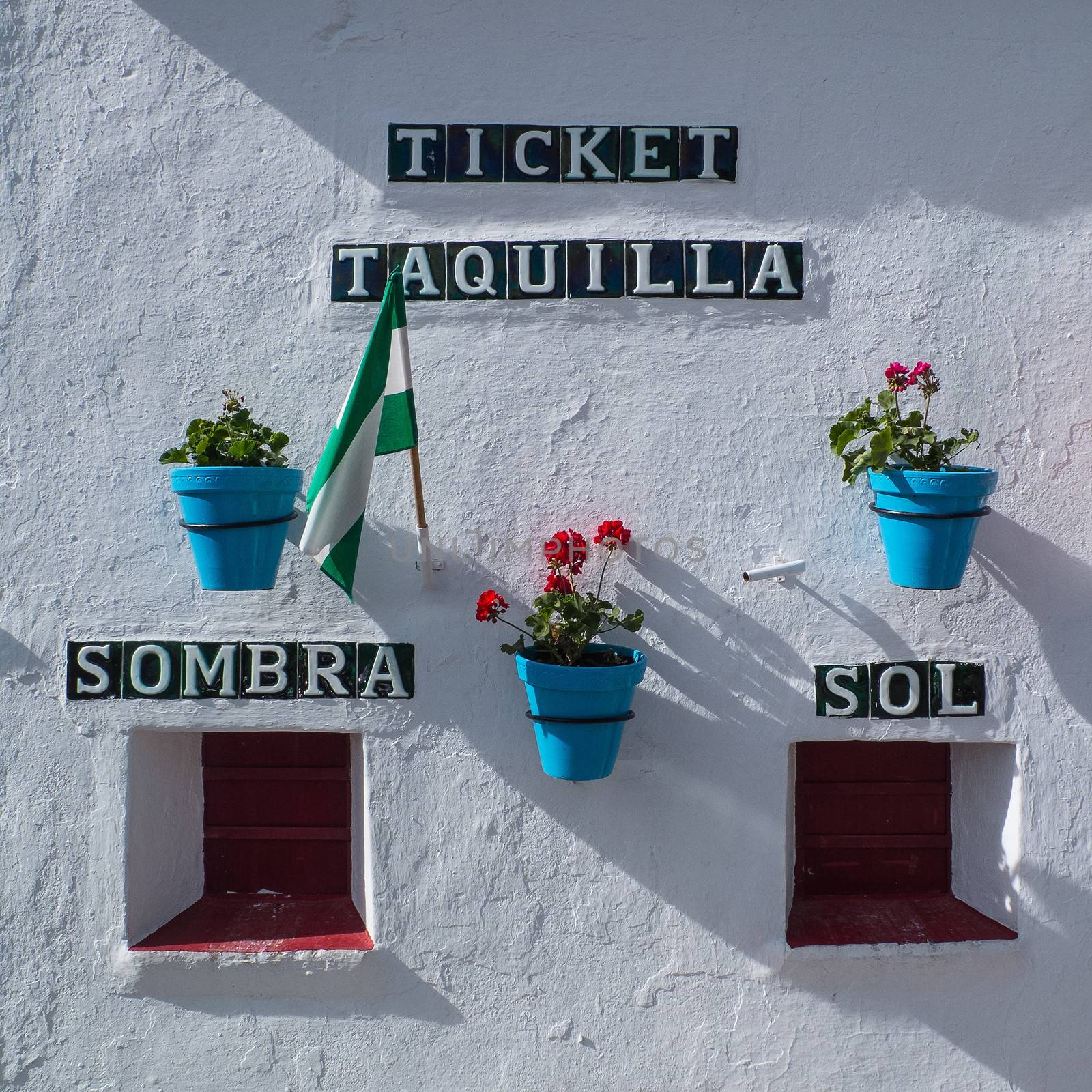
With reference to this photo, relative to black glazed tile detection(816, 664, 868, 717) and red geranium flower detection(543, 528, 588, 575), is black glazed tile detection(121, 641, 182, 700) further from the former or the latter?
black glazed tile detection(816, 664, 868, 717)

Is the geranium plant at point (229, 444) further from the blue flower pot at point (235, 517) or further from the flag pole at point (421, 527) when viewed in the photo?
the flag pole at point (421, 527)

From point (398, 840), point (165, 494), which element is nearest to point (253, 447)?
point (165, 494)

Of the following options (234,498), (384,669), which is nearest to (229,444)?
(234,498)

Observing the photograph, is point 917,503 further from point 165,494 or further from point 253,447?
point 165,494

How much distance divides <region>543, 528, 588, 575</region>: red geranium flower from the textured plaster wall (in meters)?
0.22

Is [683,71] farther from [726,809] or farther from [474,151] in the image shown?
[726,809]

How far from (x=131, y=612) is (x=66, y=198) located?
4.51 feet

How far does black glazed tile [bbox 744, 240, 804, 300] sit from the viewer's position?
10.2 feet

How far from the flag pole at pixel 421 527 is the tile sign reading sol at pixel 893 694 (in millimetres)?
1323

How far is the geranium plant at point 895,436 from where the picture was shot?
2848 millimetres

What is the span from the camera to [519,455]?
3131 mm

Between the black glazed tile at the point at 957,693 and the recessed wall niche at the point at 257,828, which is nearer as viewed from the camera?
the black glazed tile at the point at 957,693

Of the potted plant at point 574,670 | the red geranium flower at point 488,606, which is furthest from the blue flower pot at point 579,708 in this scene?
the red geranium flower at point 488,606

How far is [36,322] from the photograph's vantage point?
312 centimetres
